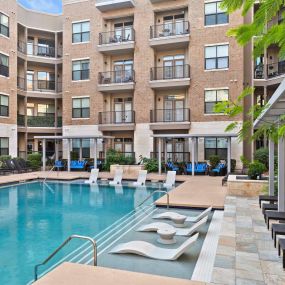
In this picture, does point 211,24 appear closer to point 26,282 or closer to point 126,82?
point 126,82

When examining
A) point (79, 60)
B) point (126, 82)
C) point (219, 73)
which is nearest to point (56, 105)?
point (79, 60)

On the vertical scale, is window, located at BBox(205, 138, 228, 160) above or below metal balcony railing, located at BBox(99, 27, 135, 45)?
below

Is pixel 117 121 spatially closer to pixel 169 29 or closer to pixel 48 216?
pixel 169 29

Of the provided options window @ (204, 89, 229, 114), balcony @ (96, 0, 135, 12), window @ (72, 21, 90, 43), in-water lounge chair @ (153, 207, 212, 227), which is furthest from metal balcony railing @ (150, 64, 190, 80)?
in-water lounge chair @ (153, 207, 212, 227)

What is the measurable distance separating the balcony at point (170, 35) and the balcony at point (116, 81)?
118 inches

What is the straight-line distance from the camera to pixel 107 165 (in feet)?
75.9

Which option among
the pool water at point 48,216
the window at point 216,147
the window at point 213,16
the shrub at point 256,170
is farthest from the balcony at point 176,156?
the shrub at point 256,170

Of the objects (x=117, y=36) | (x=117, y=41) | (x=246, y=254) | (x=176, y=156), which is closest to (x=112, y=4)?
(x=117, y=36)

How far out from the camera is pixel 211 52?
22.4 m

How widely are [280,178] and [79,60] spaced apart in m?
21.9

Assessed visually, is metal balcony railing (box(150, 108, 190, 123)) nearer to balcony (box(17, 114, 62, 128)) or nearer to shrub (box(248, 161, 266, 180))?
balcony (box(17, 114, 62, 128))

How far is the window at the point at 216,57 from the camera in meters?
22.1

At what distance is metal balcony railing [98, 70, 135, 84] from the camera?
978 inches

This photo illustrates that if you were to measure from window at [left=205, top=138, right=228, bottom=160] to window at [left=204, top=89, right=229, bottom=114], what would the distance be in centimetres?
214
